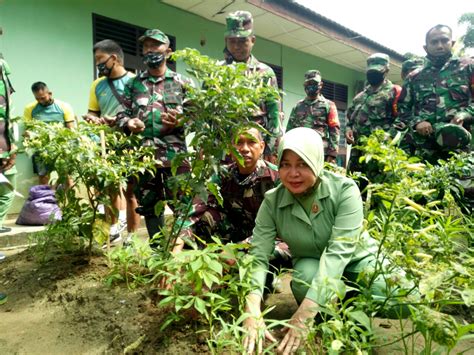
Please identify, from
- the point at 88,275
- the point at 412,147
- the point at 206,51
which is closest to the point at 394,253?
the point at 88,275

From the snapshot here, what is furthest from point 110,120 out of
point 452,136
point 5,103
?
point 452,136

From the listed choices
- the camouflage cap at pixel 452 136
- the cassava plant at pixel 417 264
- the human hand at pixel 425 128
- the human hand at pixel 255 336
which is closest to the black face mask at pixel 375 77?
the human hand at pixel 425 128

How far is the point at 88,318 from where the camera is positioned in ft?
6.04

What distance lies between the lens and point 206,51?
612 cm

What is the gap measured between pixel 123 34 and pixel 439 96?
3.99m

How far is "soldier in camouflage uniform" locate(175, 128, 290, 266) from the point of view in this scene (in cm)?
228

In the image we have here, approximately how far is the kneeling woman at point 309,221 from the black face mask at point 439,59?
2.36m

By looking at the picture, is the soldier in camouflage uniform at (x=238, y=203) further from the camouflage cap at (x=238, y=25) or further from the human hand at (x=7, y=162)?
the human hand at (x=7, y=162)

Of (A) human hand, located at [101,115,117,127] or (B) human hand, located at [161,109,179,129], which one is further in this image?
(A) human hand, located at [101,115,117,127]

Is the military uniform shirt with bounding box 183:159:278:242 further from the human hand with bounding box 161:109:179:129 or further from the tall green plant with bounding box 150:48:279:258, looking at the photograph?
the human hand with bounding box 161:109:179:129

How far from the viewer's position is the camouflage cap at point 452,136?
2.97 m

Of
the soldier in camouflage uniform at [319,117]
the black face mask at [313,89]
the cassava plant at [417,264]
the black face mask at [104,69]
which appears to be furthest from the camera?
the black face mask at [313,89]

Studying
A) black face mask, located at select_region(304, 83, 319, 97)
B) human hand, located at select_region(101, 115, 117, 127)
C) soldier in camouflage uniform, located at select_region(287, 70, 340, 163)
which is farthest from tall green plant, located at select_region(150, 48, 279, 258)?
black face mask, located at select_region(304, 83, 319, 97)

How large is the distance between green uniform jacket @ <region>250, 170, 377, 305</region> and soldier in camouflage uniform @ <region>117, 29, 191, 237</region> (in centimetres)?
114
